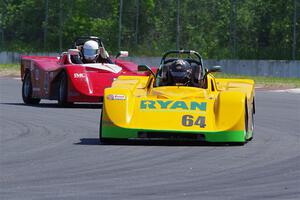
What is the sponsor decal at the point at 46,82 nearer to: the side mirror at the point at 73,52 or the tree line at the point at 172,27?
the side mirror at the point at 73,52

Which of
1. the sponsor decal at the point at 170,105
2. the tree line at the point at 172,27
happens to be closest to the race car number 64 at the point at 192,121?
the sponsor decal at the point at 170,105

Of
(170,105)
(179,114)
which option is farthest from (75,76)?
(179,114)

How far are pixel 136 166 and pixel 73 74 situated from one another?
31.6 ft

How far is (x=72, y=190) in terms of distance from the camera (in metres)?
8.62

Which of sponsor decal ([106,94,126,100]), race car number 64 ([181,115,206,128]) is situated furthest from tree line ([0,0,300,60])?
race car number 64 ([181,115,206,128])

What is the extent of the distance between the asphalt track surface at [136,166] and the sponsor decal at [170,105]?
0.48 m

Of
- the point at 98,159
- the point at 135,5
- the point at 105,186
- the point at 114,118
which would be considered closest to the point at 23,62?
the point at 114,118

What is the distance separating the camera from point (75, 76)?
19.9 metres

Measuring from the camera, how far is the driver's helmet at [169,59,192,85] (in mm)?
14414

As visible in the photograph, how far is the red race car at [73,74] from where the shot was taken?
19922 mm

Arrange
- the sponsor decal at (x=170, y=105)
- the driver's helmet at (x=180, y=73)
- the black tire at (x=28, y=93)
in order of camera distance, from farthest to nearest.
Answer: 1. the black tire at (x=28, y=93)
2. the driver's helmet at (x=180, y=73)
3. the sponsor decal at (x=170, y=105)

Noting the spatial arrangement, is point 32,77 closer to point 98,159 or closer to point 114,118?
point 114,118

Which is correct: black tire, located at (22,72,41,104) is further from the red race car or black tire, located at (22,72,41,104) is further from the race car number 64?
the race car number 64

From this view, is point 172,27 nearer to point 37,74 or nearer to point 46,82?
point 37,74
